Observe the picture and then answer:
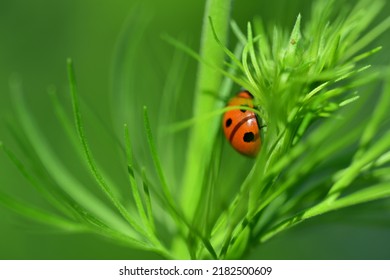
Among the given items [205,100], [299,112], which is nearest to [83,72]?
[205,100]

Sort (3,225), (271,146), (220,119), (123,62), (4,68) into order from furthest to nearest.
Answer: (4,68) → (3,225) → (123,62) → (220,119) → (271,146)

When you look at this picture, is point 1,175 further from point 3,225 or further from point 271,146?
point 271,146

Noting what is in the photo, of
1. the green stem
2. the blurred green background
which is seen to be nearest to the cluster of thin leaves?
the green stem

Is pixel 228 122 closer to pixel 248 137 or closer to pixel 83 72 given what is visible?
pixel 248 137

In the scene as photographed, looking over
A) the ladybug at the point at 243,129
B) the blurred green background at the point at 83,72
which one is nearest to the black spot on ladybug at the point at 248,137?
the ladybug at the point at 243,129

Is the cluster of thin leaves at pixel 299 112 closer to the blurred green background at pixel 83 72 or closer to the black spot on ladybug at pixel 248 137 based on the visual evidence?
the black spot on ladybug at pixel 248 137

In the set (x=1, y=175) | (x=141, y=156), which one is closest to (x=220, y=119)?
(x=141, y=156)
